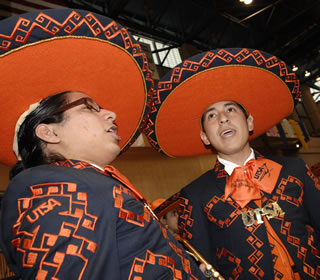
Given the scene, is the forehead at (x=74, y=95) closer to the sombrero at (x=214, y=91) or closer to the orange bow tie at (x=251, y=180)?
the sombrero at (x=214, y=91)

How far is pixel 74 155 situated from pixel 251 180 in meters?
1.02

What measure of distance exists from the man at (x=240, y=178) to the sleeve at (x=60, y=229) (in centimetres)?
94

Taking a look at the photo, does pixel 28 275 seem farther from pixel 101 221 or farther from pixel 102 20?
pixel 102 20

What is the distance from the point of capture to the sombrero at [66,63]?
3.29 feet

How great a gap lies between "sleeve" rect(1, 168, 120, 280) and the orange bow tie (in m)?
0.94

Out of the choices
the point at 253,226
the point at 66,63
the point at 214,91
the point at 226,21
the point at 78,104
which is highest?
the point at 226,21

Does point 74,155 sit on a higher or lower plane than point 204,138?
lower

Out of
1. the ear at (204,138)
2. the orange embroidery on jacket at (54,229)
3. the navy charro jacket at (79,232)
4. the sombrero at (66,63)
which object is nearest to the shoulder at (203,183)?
the ear at (204,138)

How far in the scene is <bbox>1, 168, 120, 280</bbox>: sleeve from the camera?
2.02 feet

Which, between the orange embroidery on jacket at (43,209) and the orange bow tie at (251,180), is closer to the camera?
the orange embroidery on jacket at (43,209)

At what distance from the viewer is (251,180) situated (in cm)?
152

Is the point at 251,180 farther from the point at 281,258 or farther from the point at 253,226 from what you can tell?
the point at 281,258

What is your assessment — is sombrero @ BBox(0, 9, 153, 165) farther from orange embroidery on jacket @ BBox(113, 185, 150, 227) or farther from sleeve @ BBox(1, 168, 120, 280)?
orange embroidery on jacket @ BBox(113, 185, 150, 227)

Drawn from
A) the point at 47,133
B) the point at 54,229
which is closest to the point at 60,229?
the point at 54,229
